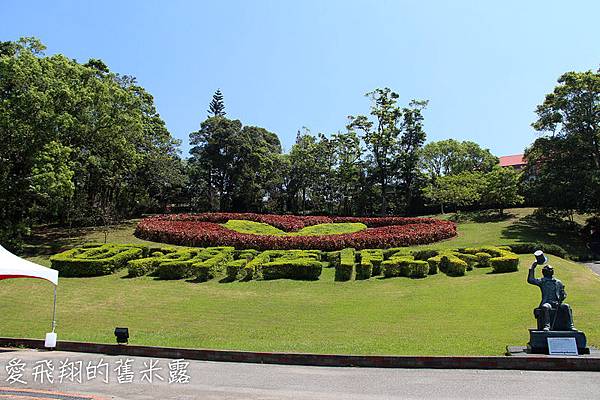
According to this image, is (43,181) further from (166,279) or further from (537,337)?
(537,337)

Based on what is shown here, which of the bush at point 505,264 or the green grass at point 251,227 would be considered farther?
the green grass at point 251,227

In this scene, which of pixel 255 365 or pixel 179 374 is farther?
pixel 255 365

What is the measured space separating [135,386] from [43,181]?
49.6ft

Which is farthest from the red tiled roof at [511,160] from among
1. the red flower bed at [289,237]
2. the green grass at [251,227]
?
the green grass at [251,227]

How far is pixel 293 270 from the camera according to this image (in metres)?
16.9

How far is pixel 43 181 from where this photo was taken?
65.3 feet

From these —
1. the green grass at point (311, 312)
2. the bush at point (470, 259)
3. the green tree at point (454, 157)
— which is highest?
the green tree at point (454, 157)

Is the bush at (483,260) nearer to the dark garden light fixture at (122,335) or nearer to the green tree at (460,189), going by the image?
the dark garden light fixture at (122,335)

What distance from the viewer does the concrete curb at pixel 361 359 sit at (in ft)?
26.7

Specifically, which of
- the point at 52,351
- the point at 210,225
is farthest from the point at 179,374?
the point at 210,225

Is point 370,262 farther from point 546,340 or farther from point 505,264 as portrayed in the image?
point 546,340

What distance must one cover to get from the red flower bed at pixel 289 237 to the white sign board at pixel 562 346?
1279 centimetres

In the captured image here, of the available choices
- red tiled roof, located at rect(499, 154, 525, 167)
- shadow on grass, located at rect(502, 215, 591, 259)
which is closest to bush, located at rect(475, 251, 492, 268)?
shadow on grass, located at rect(502, 215, 591, 259)

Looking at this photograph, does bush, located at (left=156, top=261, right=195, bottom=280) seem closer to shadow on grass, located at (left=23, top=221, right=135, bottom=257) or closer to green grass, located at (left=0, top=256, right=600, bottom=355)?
green grass, located at (left=0, top=256, right=600, bottom=355)
